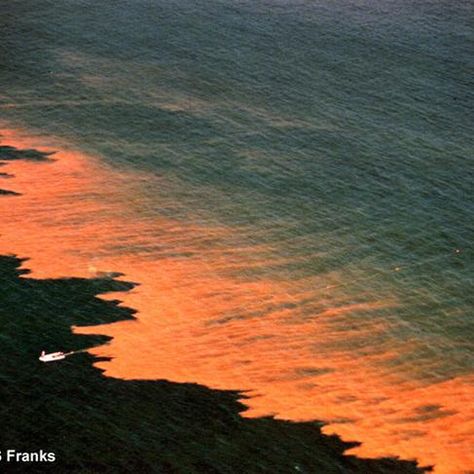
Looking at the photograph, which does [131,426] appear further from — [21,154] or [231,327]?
[21,154]

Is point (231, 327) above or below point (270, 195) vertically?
below

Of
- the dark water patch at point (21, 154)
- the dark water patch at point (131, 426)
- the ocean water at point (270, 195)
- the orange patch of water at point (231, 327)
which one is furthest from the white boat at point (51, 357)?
the dark water patch at point (21, 154)

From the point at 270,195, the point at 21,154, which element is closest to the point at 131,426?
the point at 270,195

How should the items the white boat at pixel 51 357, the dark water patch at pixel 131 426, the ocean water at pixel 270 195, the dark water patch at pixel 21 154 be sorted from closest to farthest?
the dark water patch at pixel 131 426 → the white boat at pixel 51 357 → the ocean water at pixel 270 195 → the dark water patch at pixel 21 154

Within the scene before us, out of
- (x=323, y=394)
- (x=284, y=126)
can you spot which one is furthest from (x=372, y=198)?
(x=323, y=394)

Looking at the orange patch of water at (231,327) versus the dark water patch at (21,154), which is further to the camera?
the dark water patch at (21,154)

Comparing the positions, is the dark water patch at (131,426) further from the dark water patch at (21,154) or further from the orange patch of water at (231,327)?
the dark water patch at (21,154)
